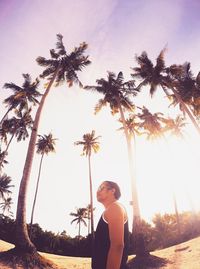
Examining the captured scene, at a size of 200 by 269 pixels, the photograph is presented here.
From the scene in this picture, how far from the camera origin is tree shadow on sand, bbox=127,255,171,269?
648 inches

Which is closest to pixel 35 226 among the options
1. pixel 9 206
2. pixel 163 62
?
pixel 9 206

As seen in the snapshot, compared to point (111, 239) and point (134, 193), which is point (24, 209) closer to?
point (134, 193)

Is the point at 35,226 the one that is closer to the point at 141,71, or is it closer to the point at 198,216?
the point at 198,216

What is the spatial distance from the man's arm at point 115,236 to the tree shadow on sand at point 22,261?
1102 cm

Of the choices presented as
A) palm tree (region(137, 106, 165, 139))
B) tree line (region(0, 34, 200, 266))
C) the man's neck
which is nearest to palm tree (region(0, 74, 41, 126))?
tree line (region(0, 34, 200, 266))

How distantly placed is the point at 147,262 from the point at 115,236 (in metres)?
16.5

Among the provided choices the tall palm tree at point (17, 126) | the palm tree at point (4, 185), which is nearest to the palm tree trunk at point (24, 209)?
the tall palm tree at point (17, 126)

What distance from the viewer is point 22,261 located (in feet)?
40.4

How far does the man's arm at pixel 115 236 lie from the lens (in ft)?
9.19

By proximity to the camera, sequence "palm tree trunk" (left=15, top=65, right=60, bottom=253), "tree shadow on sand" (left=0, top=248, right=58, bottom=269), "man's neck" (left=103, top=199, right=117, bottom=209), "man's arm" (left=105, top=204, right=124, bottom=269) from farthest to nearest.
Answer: "palm tree trunk" (left=15, top=65, right=60, bottom=253)
"tree shadow on sand" (left=0, top=248, right=58, bottom=269)
"man's neck" (left=103, top=199, right=117, bottom=209)
"man's arm" (left=105, top=204, right=124, bottom=269)

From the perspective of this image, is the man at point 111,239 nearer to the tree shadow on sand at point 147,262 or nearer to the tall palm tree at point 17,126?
the tree shadow on sand at point 147,262

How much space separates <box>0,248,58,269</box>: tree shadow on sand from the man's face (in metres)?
10.6

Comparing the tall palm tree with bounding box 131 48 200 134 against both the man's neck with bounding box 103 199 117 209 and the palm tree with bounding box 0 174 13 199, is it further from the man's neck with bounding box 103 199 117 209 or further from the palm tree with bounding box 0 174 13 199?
the palm tree with bounding box 0 174 13 199

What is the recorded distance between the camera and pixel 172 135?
1667 inches
